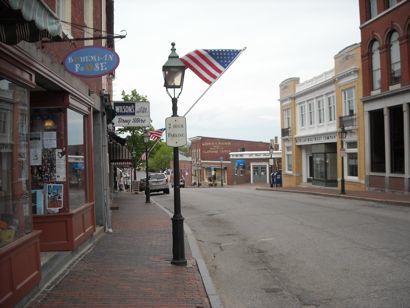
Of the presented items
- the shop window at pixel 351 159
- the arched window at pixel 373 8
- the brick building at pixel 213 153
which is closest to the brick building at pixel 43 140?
the arched window at pixel 373 8

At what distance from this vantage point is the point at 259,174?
69688 mm

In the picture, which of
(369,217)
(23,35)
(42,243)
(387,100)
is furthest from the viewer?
(387,100)

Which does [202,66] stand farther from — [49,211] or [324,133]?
[324,133]

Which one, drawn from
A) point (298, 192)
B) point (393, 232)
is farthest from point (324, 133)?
point (393, 232)

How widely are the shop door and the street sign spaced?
60.8 meters

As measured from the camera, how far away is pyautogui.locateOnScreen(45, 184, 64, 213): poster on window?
A: 29.5 feet

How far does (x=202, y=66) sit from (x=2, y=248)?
6.21m

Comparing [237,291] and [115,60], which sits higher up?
[115,60]

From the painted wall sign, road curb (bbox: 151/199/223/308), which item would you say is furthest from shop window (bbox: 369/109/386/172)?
the painted wall sign

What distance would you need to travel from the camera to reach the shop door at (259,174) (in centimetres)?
A: 6929

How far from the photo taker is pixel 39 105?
9.18m

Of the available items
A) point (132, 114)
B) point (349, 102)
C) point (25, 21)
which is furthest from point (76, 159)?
point (349, 102)

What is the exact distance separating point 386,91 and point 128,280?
2190 cm

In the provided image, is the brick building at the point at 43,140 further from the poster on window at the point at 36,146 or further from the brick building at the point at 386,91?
the brick building at the point at 386,91
